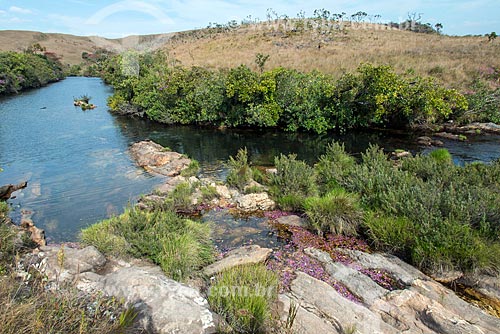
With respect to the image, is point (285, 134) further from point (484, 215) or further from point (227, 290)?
point (227, 290)

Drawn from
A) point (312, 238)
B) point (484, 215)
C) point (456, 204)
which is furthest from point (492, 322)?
point (312, 238)

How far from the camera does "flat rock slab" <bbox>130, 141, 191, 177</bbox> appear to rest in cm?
1758

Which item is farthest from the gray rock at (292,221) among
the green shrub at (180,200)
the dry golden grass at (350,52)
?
the dry golden grass at (350,52)

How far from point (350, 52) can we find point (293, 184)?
120 ft

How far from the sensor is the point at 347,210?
9398 millimetres

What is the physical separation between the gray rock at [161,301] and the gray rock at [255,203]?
698 centimetres

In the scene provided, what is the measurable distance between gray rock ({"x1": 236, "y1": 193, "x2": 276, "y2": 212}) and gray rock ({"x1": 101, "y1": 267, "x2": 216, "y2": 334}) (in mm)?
6980

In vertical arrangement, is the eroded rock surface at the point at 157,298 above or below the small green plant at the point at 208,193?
above

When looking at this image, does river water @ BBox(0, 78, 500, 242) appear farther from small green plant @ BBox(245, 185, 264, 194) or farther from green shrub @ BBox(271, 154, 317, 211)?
green shrub @ BBox(271, 154, 317, 211)

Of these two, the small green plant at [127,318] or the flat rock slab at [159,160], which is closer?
the small green plant at [127,318]

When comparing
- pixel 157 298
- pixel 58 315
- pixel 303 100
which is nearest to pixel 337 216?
pixel 157 298

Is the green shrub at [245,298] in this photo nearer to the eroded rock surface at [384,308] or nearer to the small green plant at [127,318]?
the eroded rock surface at [384,308]

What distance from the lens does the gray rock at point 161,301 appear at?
399 centimetres

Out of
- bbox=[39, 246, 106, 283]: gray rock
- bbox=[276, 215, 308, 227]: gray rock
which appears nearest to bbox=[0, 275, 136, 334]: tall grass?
bbox=[39, 246, 106, 283]: gray rock
